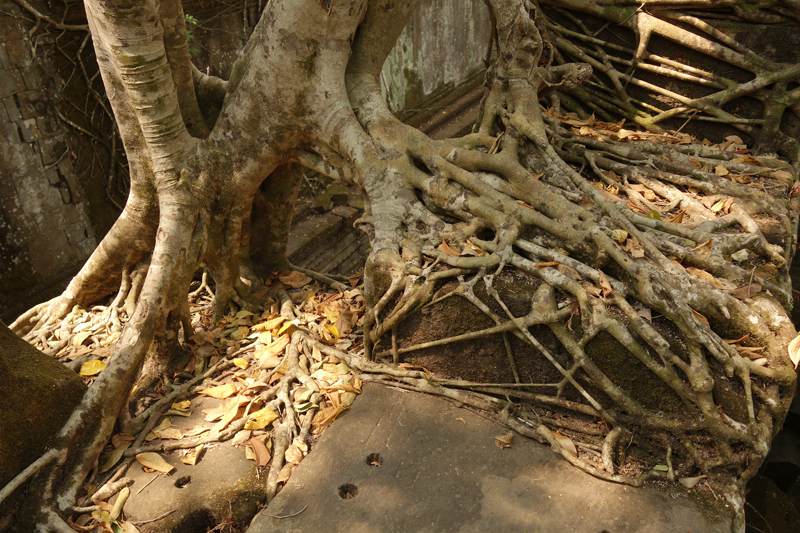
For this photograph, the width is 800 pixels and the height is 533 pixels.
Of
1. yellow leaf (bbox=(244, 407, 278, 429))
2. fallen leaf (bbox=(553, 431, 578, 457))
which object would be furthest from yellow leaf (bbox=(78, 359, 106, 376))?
fallen leaf (bbox=(553, 431, 578, 457))

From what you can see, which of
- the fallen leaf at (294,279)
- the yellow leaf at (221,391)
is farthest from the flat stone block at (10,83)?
the yellow leaf at (221,391)

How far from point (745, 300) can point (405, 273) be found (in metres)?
1.72

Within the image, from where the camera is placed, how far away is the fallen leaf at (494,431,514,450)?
2619mm

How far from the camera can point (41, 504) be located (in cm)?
243

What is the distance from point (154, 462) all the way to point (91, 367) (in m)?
0.94

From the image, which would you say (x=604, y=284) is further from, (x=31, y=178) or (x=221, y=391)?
(x=31, y=178)

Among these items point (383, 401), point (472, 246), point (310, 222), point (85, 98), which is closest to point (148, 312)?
point (383, 401)

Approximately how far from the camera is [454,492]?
242 cm

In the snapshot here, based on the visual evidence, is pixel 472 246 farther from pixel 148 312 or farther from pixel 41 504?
pixel 41 504

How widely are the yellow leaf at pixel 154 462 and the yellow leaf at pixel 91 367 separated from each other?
0.80 m

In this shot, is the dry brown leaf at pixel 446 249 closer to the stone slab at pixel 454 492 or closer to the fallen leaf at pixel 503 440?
the stone slab at pixel 454 492

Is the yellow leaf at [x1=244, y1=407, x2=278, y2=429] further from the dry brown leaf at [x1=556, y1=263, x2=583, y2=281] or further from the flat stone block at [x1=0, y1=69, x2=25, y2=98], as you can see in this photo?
the flat stone block at [x1=0, y1=69, x2=25, y2=98]

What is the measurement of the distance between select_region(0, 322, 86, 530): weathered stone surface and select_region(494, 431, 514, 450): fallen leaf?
6.79ft

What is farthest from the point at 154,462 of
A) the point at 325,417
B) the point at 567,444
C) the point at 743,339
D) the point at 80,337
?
the point at 743,339
